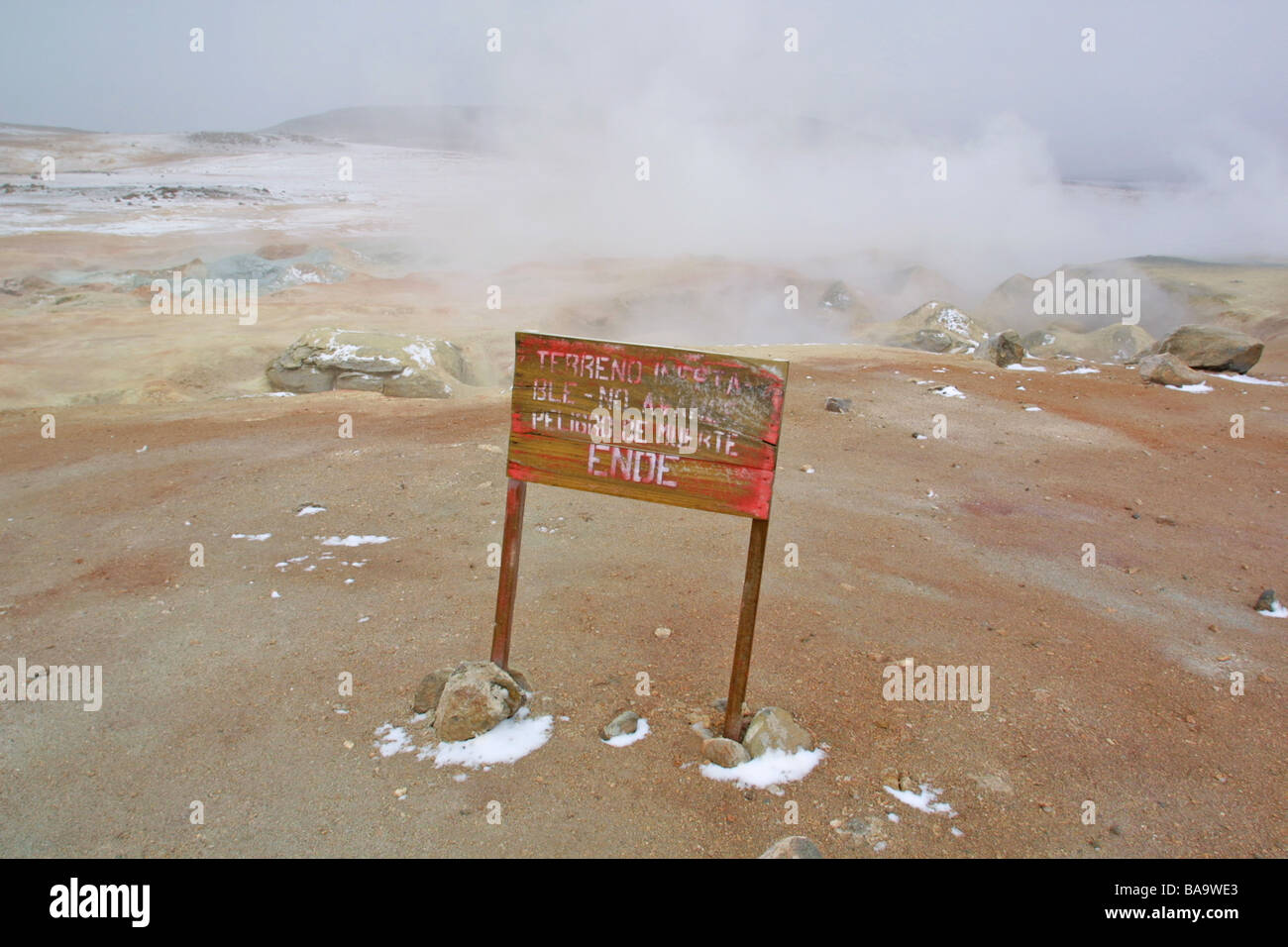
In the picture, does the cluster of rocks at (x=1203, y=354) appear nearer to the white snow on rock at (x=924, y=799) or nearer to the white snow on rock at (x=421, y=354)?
the white snow on rock at (x=421, y=354)

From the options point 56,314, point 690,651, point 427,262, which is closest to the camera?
point 690,651

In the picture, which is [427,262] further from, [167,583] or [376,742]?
[376,742]

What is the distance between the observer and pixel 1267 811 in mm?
3105

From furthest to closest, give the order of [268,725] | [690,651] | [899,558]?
[899,558], [690,651], [268,725]

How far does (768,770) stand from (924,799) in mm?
562

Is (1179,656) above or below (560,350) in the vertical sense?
below

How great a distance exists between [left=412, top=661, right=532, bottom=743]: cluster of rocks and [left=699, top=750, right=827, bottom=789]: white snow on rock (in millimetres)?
860

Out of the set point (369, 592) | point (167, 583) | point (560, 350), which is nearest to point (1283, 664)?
point (560, 350)

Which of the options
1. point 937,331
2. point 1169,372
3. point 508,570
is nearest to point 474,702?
point 508,570

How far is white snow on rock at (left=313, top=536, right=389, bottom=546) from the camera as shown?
5586 millimetres

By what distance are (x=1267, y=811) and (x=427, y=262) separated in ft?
81.2

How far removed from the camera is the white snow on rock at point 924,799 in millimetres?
3059

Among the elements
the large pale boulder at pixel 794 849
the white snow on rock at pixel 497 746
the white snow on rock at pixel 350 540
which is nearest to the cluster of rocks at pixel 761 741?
the large pale boulder at pixel 794 849

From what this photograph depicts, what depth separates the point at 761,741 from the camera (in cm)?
331
